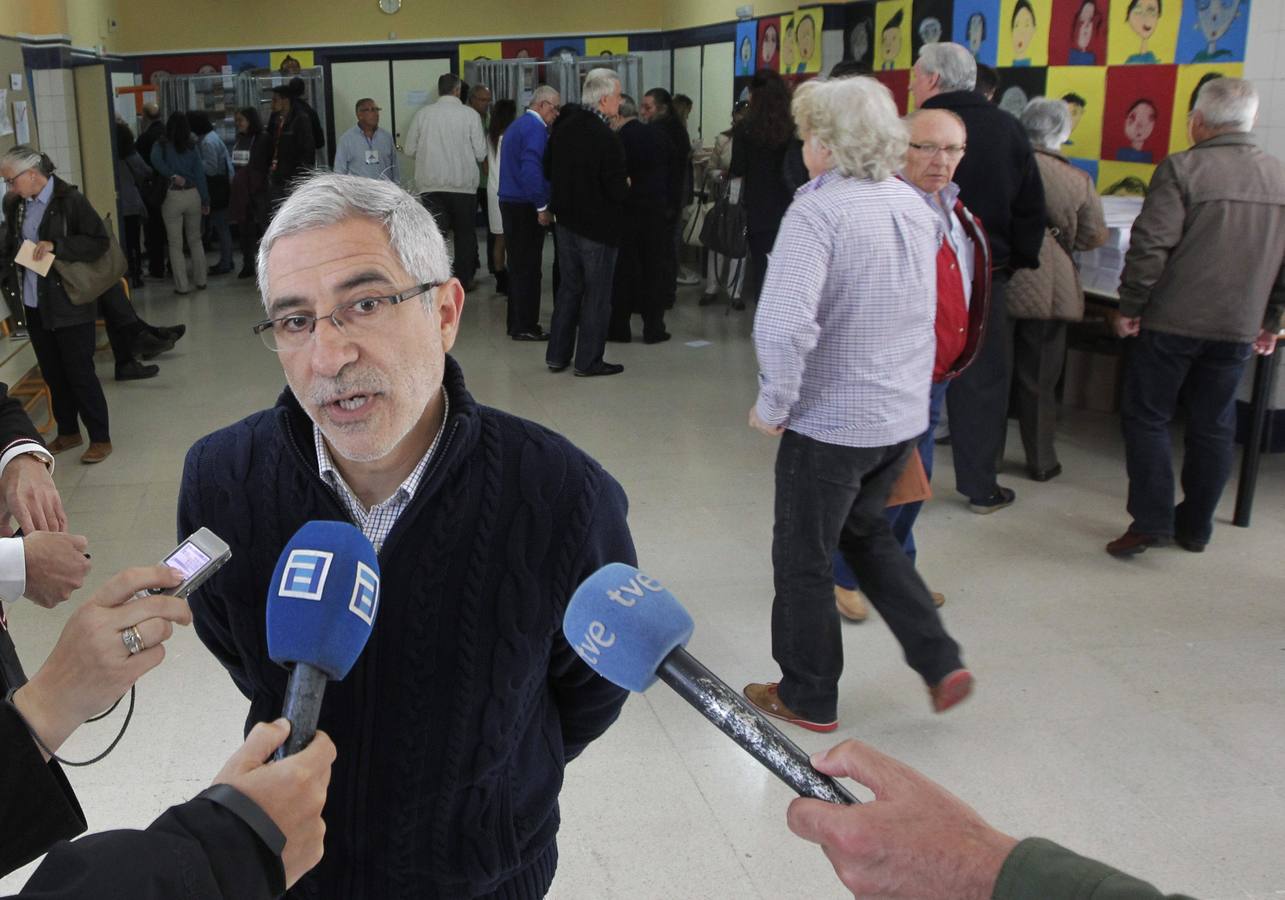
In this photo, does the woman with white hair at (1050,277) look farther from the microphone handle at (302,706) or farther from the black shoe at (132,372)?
the black shoe at (132,372)

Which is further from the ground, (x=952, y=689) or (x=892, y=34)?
(x=892, y=34)

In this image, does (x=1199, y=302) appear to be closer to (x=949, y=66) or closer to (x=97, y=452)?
(x=949, y=66)

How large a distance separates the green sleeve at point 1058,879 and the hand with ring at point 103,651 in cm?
86

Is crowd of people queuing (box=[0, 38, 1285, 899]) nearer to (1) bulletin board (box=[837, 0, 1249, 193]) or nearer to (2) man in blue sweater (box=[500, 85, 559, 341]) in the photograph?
(2) man in blue sweater (box=[500, 85, 559, 341])

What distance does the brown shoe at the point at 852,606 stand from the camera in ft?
12.9

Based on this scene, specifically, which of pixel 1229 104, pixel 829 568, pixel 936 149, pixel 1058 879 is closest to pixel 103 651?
pixel 1058 879

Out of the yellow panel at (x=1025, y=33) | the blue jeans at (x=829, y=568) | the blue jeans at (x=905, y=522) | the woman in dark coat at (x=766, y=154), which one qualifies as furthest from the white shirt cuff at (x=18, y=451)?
the yellow panel at (x=1025, y=33)

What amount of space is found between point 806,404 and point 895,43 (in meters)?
6.61

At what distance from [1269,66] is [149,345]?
6.36 metres

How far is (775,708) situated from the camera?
3330 mm

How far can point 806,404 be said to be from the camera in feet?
9.93

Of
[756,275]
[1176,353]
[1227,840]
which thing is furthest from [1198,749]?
[756,275]

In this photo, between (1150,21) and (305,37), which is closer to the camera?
(1150,21)

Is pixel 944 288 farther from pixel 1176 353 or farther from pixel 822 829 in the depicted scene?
pixel 822 829
